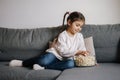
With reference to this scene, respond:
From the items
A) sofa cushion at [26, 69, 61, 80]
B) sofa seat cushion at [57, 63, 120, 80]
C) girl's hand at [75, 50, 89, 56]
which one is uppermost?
girl's hand at [75, 50, 89, 56]

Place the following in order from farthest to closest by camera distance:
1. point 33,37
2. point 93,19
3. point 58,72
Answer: point 93,19
point 33,37
point 58,72

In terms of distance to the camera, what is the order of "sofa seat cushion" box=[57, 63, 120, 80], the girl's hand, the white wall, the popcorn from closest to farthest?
1. "sofa seat cushion" box=[57, 63, 120, 80]
2. the popcorn
3. the girl's hand
4. the white wall

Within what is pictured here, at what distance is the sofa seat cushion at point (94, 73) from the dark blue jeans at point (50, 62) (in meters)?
0.11

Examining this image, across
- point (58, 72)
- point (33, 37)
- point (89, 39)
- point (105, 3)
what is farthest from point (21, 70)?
point (105, 3)

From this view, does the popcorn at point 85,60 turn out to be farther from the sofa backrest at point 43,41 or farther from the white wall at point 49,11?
the white wall at point 49,11

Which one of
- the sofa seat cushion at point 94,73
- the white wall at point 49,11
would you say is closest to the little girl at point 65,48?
the sofa seat cushion at point 94,73

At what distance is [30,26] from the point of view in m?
3.17

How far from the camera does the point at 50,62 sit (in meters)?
2.52

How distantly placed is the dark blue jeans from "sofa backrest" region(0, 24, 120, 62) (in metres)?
0.20

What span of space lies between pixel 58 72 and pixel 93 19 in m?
0.98

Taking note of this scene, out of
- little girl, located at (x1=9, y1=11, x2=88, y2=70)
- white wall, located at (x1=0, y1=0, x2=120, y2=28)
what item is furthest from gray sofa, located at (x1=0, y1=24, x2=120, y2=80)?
white wall, located at (x1=0, y1=0, x2=120, y2=28)

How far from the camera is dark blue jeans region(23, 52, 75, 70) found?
2.41 metres

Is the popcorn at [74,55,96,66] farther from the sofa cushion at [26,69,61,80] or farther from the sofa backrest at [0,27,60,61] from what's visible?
the sofa backrest at [0,27,60,61]

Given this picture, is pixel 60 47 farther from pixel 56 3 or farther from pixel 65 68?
pixel 56 3
